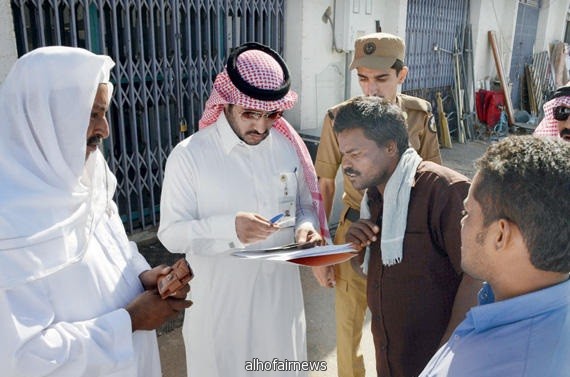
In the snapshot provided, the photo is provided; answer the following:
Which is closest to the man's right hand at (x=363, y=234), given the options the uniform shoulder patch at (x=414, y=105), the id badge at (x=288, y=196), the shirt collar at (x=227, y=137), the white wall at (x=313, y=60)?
the id badge at (x=288, y=196)

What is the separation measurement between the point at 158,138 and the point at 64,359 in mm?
3148

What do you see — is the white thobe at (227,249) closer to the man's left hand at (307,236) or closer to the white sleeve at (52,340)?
the man's left hand at (307,236)

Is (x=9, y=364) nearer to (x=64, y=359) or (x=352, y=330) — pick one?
(x=64, y=359)

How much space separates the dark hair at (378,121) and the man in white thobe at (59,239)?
3.09 feet

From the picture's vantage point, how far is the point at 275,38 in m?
5.14

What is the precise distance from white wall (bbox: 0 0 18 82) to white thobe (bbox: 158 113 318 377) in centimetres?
181

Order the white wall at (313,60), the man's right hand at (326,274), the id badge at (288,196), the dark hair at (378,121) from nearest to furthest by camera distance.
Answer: the dark hair at (378,121)
the id badge at (288,196)
the man's right hand at (326,274)
the white wall at (313,60)

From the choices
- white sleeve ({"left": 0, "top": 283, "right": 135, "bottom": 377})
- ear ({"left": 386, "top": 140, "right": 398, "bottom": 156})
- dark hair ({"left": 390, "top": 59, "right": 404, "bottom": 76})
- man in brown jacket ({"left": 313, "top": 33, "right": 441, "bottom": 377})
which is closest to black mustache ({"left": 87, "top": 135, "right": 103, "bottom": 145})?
white sleeve ({"left": 0, "top": 283, "right": 135, "bottom": 377})

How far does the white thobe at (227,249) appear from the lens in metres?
2.15

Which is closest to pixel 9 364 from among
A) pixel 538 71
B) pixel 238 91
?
pixel 238 91

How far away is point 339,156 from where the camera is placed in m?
2.81

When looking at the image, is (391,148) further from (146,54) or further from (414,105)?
(146,54)

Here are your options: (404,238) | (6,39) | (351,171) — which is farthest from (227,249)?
(6,39)

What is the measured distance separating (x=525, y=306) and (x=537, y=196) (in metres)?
0.25
